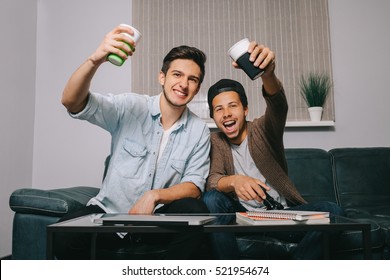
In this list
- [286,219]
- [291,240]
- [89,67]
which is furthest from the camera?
[291,240]

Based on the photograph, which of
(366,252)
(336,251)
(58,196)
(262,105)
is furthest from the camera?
(262,105)

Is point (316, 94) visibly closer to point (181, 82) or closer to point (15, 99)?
point (181, 82)

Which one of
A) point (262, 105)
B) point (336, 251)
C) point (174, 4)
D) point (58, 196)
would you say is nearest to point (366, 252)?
point (336, 251)

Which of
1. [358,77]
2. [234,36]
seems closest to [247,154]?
[234,36]

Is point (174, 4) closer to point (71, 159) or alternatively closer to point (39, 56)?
point (39, 56)

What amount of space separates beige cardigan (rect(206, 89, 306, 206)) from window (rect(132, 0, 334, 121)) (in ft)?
3.31

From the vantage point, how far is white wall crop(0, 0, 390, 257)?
8.80 ft

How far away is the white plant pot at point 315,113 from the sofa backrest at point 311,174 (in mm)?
334

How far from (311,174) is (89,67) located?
1.57 m

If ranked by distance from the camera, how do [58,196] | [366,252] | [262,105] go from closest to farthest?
[366,252]
[58,196]
[262,105]

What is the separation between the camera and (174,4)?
2779 mm

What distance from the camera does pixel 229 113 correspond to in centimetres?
167

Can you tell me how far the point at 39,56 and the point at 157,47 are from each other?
915 millimetres

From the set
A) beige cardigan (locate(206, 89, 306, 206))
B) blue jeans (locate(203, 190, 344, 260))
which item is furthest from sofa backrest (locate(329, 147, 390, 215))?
blue jeans (locate(203, 190, 344, 260))
